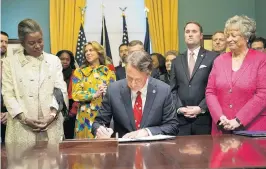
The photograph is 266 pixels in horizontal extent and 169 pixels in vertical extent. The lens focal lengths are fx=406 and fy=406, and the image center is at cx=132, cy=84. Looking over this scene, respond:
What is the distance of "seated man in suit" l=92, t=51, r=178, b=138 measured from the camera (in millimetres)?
2977

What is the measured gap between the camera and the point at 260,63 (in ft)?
11.3

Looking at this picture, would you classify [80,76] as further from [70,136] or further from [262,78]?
[262,78]

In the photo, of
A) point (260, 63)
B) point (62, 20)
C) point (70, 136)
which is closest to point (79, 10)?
point (62, 20)

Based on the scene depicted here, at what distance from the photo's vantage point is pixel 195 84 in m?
4.00

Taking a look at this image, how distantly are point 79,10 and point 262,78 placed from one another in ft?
15.8

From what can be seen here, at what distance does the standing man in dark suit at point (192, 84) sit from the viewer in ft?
12.9

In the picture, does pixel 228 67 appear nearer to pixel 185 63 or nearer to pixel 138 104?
pixel 185 63

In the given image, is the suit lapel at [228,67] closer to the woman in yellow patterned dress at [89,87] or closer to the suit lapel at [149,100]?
the suit lapel at [149,100]

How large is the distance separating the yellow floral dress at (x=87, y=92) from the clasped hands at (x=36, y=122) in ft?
2.78

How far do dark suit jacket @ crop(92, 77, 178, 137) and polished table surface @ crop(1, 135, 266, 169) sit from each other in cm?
38

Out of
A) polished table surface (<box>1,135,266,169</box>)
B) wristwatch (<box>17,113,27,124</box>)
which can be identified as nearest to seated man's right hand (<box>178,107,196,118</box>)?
polished table surface (<box>1,135,266,169</box>)

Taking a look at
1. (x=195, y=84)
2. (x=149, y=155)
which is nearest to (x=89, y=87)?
(x=195, y=84)

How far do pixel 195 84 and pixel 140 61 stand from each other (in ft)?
3.92

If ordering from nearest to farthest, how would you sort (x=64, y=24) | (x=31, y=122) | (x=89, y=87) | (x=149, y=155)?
(x=149, y=155), (x=31, y=122), (x=89, y=87), (x=64, y=24)
